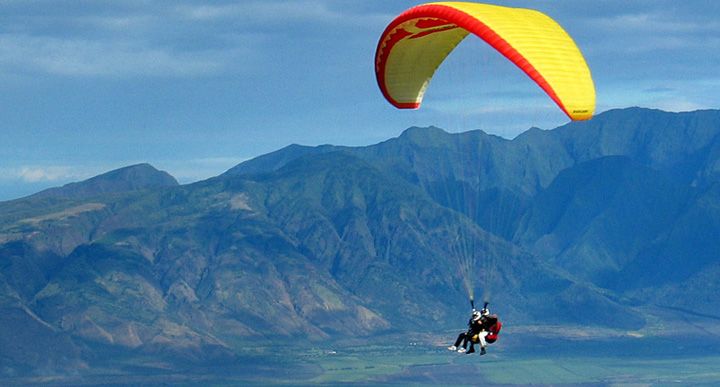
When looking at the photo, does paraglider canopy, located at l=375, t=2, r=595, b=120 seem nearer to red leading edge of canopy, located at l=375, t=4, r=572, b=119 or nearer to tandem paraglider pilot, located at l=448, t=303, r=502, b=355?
red leading edge of canopy, located at l=375, t=4, r=572, b=119

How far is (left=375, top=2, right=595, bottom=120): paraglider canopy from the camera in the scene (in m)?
63.8

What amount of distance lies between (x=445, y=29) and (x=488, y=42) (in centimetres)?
1491

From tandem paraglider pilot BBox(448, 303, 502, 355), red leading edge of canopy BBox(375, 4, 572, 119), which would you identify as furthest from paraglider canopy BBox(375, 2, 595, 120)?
tandem paraglider pilot BBox(448, 303, 502, 355)

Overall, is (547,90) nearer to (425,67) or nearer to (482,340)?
(482,340)

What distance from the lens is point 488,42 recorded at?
66.8m

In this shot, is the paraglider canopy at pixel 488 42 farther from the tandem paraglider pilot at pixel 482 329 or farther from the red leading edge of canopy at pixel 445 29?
the tandem paraglider pilot at pixel 482 329

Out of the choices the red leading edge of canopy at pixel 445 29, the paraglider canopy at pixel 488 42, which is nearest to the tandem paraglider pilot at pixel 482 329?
the paraglider canopy at pixel 488 42

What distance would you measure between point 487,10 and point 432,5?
3.19 meters

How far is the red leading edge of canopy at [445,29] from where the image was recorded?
210 ft

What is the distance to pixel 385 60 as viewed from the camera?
83.9 m

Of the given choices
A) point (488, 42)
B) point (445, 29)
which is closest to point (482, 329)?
point (488, 42)

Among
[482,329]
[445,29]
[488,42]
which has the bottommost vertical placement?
[482,329]

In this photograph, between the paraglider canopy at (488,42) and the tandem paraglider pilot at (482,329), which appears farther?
the tandem paraglider pilot at (482,329)

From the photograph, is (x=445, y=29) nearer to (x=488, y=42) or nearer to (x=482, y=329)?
(x=488, y=42)
